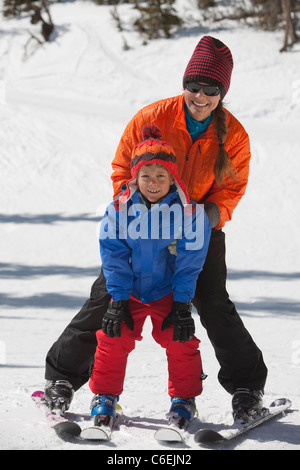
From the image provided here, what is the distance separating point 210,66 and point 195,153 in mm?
423

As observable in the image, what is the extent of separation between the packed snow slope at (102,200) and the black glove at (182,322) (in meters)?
0.47

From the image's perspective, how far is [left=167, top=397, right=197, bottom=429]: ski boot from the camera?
3367 mm

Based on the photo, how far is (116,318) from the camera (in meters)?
3.26

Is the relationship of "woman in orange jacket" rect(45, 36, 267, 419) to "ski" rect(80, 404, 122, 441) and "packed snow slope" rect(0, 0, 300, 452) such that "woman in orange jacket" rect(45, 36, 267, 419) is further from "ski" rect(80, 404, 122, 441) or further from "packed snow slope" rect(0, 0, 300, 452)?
"ski" rect(80, 404, 122, 441)

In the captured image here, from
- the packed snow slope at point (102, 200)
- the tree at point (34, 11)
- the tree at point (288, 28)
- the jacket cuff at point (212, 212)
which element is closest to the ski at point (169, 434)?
the packed snow slope at point (102, 200)

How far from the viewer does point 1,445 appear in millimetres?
3082

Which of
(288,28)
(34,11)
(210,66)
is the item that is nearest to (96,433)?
(210,66)

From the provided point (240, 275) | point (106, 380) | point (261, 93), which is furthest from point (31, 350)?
point (261, 93)

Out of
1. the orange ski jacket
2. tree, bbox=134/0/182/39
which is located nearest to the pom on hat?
the orange ski jacket

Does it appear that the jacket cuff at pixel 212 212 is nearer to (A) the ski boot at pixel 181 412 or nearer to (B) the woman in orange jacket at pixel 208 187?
(B) the woman in orange jacket at pixel 208 187

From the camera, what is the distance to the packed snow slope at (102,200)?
3938 millimetres

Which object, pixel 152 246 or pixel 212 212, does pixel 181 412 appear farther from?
pixel 212 212

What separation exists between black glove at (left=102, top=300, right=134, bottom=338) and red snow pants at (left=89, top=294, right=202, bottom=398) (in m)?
0.07
